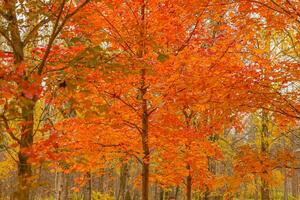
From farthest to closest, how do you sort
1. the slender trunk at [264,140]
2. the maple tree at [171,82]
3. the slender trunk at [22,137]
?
1. the slender trunk at [264,140]
2. the maple tree at [171,82]
3. the slender trunk at [22,137]

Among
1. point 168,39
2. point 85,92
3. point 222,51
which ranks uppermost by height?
point 168,39

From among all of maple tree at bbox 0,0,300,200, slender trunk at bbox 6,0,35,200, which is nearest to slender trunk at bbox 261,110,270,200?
maple tree at bbox 0,0,300,200

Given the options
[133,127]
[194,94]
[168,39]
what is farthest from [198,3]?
[133,127]

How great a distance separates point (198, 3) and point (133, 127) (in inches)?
143

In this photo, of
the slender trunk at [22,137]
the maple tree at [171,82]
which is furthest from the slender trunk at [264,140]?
the slender trunk at [22,137]

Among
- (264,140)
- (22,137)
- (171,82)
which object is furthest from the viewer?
(264,140)

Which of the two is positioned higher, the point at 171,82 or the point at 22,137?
the point at 171,82

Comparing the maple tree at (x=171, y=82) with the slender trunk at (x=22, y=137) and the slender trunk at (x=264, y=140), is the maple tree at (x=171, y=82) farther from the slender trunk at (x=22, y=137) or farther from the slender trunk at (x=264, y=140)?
the slender trunk at (x=264, y=140)

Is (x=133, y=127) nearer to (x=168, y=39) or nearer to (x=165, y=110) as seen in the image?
(x=165, y=110)

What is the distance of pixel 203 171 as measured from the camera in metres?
11.1

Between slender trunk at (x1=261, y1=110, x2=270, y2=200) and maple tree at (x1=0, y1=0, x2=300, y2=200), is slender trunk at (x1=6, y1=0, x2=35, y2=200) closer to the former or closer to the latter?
maple tree at (x1=0, y1=0, x2=300, y2=200)

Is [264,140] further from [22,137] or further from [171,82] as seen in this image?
[22,137]

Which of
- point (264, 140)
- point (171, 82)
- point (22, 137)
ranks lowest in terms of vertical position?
point (22, 137)

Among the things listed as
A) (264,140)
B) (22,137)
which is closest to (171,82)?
(22,137)
